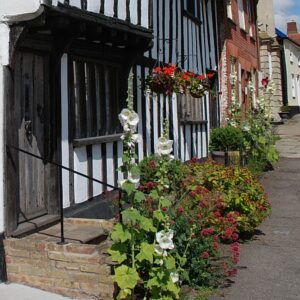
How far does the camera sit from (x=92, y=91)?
7082mm

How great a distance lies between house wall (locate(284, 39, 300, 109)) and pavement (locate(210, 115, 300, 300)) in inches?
919

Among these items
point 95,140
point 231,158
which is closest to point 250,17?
point 231,158

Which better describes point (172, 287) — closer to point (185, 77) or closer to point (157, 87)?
point (157, 87)

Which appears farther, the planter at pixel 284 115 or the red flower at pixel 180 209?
the planter at pixel 284 115

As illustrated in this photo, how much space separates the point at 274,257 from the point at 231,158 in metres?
5.76

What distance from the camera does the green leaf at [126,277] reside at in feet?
13.6

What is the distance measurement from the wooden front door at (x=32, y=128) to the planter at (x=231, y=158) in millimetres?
6290

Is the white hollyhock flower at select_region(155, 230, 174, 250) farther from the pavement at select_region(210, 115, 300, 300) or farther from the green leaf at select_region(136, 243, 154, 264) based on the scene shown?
the pavement at select_region(210, 115, 300, 300)

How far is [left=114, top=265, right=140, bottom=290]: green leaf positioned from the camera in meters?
4.16

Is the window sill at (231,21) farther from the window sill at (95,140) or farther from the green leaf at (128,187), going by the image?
the green leaf at (128,187)

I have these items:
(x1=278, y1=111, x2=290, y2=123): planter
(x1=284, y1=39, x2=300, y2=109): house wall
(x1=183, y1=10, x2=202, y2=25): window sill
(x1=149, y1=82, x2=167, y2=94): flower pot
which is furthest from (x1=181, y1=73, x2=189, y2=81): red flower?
(x1=284, y1=39, x2=300, y2=109): house wall

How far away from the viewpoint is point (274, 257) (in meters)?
6.09

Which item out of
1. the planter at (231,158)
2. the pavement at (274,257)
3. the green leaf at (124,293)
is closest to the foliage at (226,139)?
the planter at (231,158)

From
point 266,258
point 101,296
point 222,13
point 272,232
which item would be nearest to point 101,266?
point 101,296
